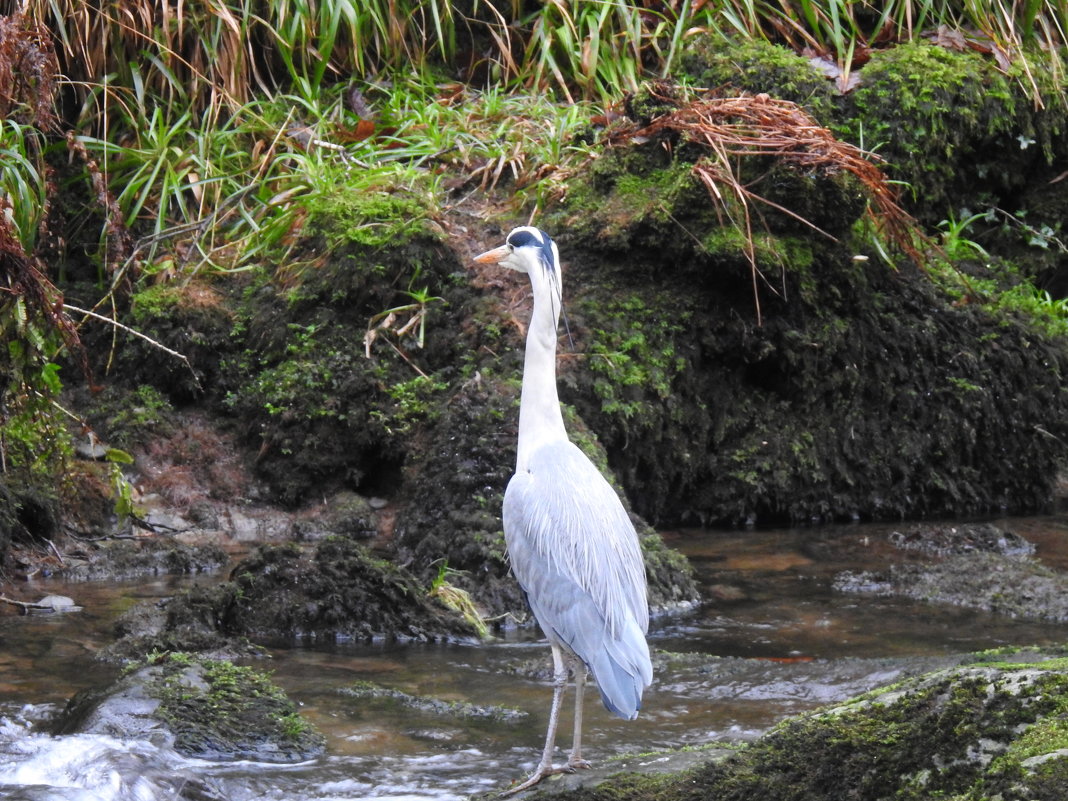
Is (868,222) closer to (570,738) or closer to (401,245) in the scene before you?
(401,245)

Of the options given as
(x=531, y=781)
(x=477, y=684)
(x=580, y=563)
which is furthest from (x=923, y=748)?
(x=477, y=684)

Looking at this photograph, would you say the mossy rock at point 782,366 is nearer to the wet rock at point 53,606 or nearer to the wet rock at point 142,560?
the wet rock at point 142,560

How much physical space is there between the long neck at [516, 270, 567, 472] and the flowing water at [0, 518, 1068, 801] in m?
1.00

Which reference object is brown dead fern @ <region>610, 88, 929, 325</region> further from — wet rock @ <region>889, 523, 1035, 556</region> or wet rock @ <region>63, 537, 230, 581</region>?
wet rock @ <region>63, 537, 230, 581</region>

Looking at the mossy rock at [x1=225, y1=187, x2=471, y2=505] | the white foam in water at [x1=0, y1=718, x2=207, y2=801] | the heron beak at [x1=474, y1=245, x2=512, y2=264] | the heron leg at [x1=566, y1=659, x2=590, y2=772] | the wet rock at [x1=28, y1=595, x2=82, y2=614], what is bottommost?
the white foam in water at [x1=0, y1=718, x2=207, y2=801]

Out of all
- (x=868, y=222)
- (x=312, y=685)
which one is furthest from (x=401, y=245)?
A: (x=312, y=685)

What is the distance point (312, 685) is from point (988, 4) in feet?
24.0

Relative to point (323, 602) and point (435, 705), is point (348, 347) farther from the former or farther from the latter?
point (435, 705)

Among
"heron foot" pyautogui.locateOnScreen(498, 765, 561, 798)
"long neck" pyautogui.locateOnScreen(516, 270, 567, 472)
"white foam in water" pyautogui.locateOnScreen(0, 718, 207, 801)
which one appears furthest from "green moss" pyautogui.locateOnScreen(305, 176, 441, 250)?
"heron foot" pyautogui.locateOnScreen(498, 765, 561, 798)

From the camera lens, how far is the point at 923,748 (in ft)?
8.49

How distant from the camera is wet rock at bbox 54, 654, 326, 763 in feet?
13.4

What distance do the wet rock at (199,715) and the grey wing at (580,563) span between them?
944 mm

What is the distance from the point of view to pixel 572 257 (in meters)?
7.66

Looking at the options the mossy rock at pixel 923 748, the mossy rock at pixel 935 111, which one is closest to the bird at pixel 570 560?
the mossy rock at pixel 923 748
